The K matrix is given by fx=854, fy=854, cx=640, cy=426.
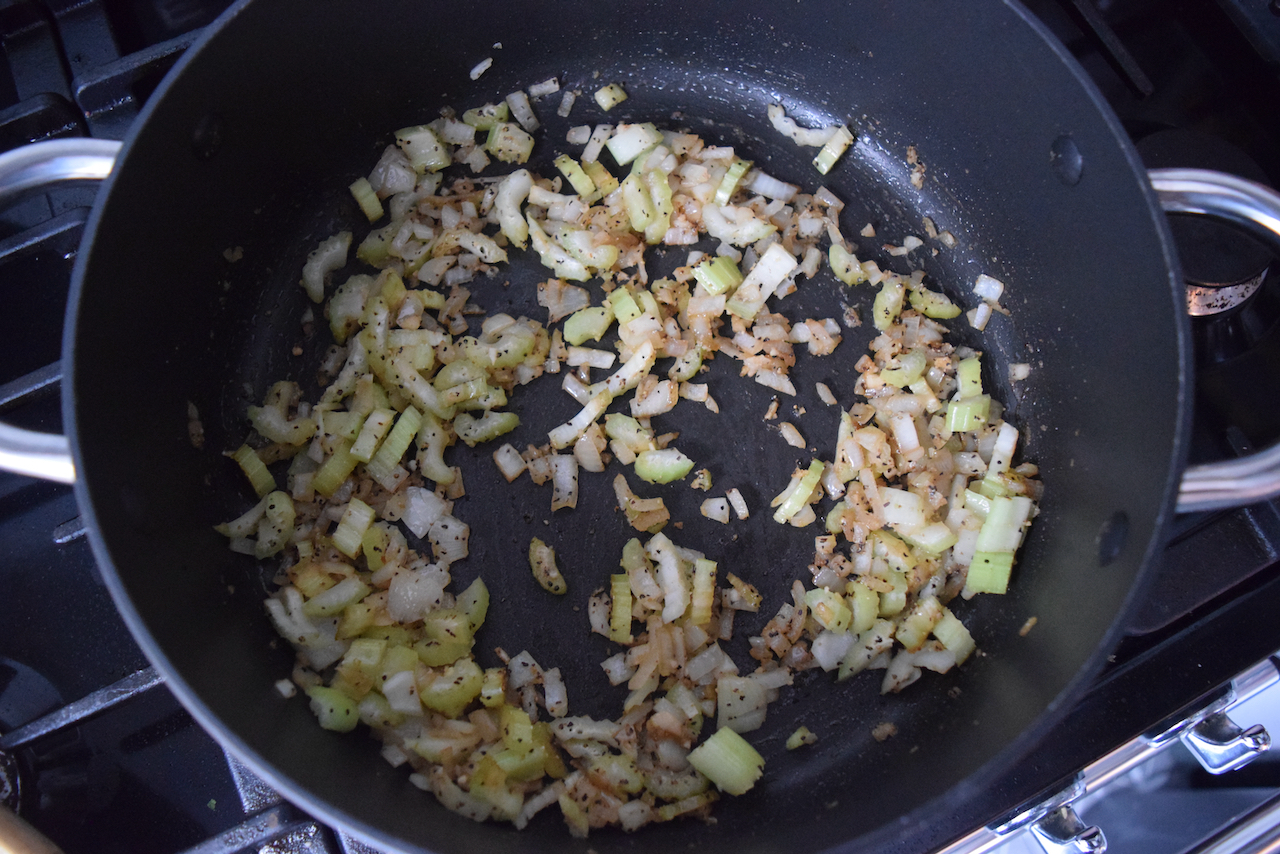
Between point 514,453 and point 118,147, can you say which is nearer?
point 118,147

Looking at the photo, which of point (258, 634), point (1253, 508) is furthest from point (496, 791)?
point (1253, 508)

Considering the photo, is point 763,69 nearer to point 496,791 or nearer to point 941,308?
point 941,308

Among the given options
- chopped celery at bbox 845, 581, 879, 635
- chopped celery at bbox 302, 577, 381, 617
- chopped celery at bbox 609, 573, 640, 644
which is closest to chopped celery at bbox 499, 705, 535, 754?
chopped celery at bbox 609, 573, 640, 644

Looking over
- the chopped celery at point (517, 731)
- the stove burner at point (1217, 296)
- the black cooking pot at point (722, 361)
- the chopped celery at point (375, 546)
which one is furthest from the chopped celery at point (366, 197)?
the stove burner at point (1217, 296)

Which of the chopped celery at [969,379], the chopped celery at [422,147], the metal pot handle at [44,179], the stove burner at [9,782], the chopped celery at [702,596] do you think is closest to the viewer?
the metal pot handle at [44,179]

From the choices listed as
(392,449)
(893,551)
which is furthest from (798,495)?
(392,449)

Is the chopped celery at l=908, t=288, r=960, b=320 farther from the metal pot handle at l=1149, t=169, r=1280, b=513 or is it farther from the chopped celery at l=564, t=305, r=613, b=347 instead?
the chopped celery at l=564, t=305, r=613, b=347

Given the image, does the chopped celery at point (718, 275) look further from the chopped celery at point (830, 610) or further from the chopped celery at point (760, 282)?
the chopped celery at point (830, 610)
